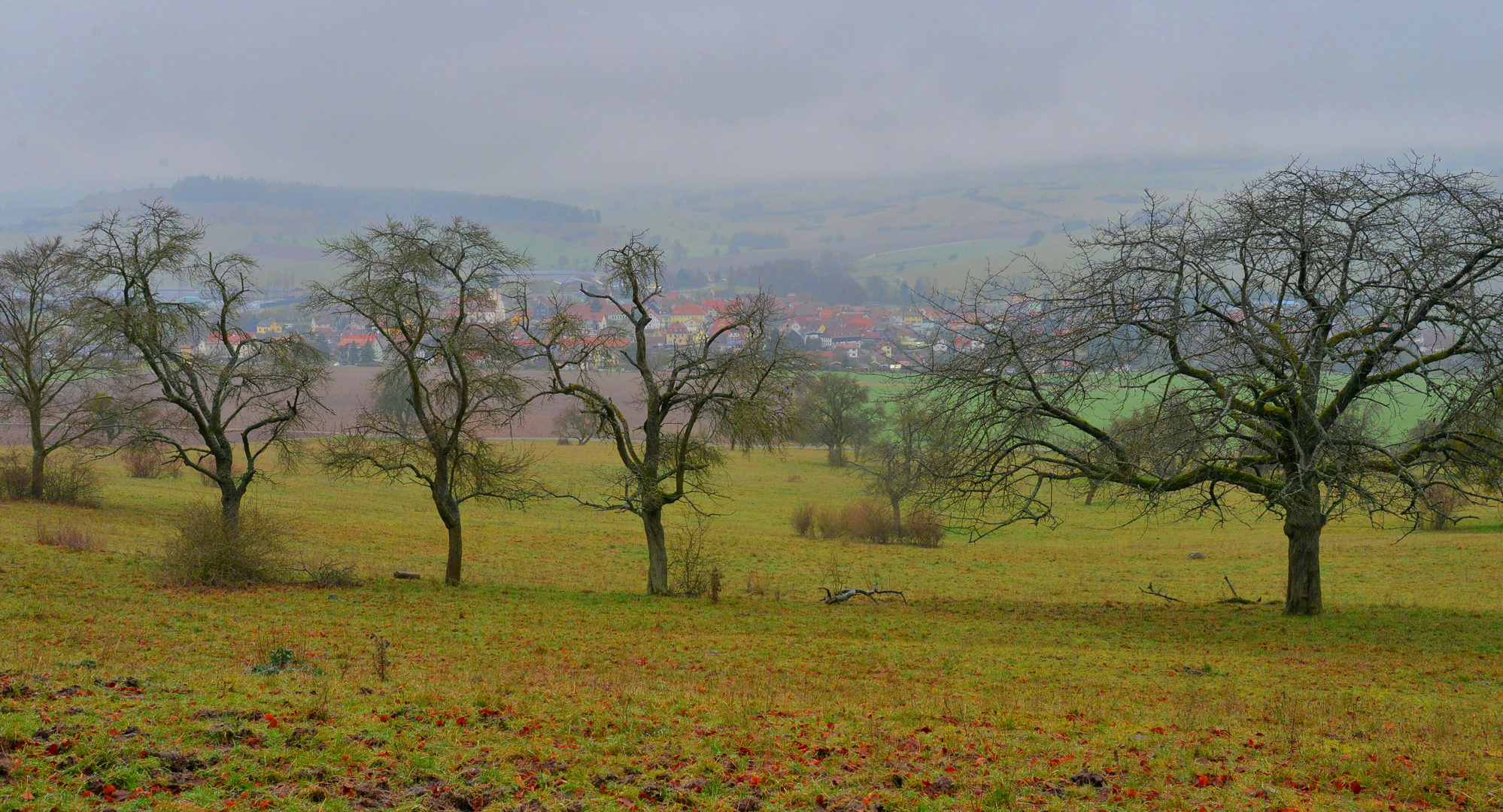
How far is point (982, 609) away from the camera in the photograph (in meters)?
20.5

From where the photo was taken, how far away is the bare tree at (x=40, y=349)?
101ft

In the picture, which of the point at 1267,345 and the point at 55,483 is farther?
the point at 55,483

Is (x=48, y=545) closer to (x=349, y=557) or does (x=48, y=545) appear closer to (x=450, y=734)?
(x=349, y=557)

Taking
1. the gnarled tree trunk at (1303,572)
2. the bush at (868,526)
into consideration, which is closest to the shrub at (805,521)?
the bush at (868,526)

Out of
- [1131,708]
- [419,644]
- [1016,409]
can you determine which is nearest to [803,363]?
[1016,409]

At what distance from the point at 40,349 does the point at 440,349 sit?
22929 mm

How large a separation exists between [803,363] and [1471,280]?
12272 mm

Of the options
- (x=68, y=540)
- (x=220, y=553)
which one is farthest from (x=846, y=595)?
(x=68, y=540)

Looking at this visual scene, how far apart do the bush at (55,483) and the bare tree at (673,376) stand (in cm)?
2368

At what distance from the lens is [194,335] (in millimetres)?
24062

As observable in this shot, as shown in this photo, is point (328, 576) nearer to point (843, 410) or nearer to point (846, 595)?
point (846, 595)

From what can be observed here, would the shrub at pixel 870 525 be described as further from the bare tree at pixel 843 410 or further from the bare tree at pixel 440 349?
the bare tree at pixel 440 349

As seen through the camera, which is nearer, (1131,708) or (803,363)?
(1131,708)

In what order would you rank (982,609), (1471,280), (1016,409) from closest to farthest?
(1471,280), (1016,409), (982,609)
